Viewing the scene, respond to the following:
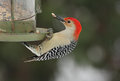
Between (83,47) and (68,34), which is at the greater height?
(68,34)

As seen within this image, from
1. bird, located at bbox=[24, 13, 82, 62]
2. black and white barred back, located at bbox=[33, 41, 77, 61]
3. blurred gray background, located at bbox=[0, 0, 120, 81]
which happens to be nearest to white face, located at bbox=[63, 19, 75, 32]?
bird, located at bbox=[24, 13, 82, 62]

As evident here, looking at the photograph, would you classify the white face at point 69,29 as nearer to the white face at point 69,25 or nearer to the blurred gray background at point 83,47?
the white face at point 69,25

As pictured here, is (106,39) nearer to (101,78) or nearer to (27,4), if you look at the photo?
(101,78)

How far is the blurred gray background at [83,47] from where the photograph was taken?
684 centimetres

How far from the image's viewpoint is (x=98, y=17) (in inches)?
291

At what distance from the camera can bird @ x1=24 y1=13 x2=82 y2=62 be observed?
15.5 feet

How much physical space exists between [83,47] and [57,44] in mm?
2221

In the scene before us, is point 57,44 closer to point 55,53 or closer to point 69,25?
point 55,53

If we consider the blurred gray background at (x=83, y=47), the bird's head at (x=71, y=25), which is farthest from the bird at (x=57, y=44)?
the blurred gray background at (x=83, y=47)

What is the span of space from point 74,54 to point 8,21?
2683 mm

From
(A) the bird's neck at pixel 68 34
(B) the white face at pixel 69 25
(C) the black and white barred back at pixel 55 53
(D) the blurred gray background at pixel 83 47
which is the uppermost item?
(B) the white face at pixel 69 25

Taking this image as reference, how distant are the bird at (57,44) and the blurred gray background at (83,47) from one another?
1.62 m

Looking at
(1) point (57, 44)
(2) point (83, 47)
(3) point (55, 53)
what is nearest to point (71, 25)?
(1) point (57, 44)

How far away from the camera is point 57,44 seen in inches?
191
